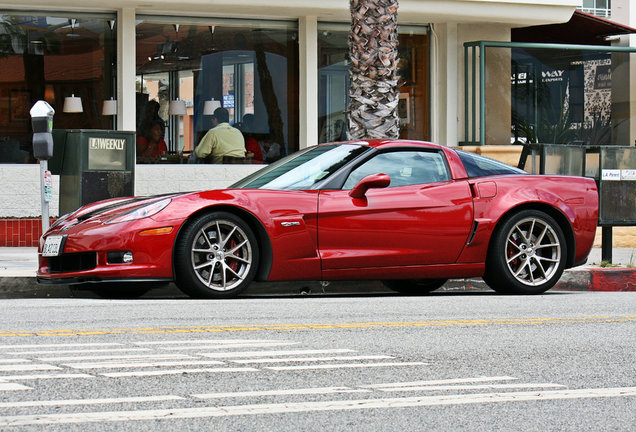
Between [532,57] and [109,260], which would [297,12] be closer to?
[532,57]

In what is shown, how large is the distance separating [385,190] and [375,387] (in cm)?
418

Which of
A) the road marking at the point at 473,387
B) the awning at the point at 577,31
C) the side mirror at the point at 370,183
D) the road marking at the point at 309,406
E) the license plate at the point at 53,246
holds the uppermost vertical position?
the awning at the point at 577,31

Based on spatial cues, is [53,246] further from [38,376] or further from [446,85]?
[446,85]

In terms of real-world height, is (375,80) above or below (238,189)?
above

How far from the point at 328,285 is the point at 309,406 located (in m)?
5.27

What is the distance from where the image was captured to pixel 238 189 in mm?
8672

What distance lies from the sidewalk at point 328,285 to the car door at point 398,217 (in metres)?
1.06

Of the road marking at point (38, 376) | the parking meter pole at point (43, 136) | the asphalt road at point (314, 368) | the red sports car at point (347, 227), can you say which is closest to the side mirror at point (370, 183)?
the red sports car at point (347, 227)

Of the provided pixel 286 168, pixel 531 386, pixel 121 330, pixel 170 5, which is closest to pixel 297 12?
pixel 170 5

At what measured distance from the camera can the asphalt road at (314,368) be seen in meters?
4.29

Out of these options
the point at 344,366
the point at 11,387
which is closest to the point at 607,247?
the point at 344,366

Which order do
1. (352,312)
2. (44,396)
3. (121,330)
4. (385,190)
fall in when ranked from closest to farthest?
(44,396), (121,330), (352,312), (385,190)

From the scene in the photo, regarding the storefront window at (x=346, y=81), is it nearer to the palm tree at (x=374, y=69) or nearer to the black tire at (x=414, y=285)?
the palm tree at (x=374, y=69)

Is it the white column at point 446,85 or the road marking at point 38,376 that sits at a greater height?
the white column at point 446,85
